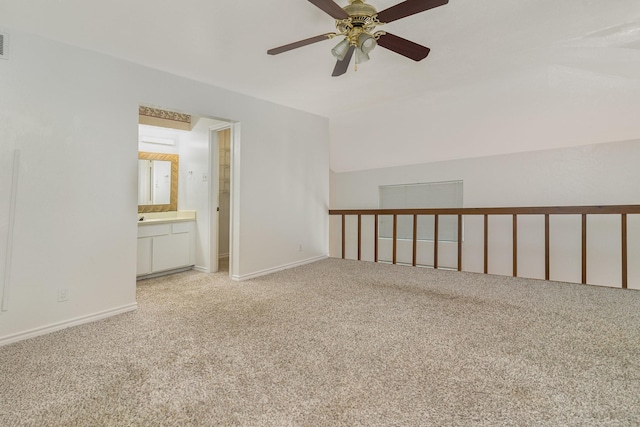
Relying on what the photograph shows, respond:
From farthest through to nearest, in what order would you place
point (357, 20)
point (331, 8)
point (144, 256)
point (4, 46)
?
1. point (144, 256)
2. point (4, 46)
3. point (357, 20)
4. point (331, 8)

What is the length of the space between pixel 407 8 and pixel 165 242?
12.5ft

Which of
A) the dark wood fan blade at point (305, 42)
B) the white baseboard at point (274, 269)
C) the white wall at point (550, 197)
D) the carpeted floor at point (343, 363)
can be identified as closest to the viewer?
the carpeted floor at point (343, 363)

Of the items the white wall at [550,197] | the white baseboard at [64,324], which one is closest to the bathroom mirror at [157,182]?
the white baseboard at [64,324]

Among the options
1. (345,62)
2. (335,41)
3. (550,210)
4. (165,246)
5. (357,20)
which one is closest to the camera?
(357,20)

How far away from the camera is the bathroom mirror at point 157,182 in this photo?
A: 14.3ft

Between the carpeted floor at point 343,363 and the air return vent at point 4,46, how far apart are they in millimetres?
2030

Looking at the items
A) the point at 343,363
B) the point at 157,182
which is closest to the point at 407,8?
the point at 343,363

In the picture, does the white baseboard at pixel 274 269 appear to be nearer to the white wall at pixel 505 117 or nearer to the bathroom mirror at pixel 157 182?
the bathroom mirror at pixel 157 182

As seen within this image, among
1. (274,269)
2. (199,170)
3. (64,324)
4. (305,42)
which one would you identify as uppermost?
(305,42)

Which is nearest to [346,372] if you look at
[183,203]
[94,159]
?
[94,159]

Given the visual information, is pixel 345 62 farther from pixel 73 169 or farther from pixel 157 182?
pixel 157 182

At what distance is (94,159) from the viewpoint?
2604mm

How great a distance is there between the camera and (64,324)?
245 centimetres

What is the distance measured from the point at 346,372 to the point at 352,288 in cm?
166
